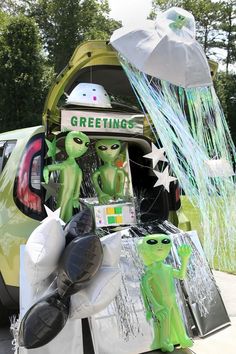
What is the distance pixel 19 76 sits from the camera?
1919 centimetres

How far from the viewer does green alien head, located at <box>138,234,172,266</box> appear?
10.5 feet

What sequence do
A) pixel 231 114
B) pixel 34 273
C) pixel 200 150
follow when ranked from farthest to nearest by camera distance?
pixel 231 114, pixel 200 150, pixel 34 273

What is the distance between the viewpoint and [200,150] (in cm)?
301

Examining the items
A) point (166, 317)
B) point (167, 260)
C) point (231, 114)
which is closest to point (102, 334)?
point (166, 317)

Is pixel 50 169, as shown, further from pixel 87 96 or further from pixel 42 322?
pixel 42 322

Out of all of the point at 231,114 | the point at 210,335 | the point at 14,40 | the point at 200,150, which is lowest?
the point at 210,335

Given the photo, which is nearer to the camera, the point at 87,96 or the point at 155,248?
the point at 155,248

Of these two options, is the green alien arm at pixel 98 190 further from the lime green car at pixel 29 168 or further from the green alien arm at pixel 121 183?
the lime green car at pixel 29 168

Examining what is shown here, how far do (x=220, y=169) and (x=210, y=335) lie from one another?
1376mm

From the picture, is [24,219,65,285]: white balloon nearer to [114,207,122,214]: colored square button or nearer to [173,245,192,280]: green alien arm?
[173,245,192,280]: green alien arm

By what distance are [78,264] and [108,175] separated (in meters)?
1.51

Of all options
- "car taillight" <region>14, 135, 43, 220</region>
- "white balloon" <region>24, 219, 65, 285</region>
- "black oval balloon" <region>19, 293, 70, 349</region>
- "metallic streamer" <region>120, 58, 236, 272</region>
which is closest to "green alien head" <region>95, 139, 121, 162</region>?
"car taillight" <region>14, 135, 43, 220</region>

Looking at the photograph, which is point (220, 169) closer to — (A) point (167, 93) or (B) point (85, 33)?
(A) point (167, 93)

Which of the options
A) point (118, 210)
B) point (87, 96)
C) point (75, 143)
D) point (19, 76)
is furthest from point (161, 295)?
point (19, 76)
